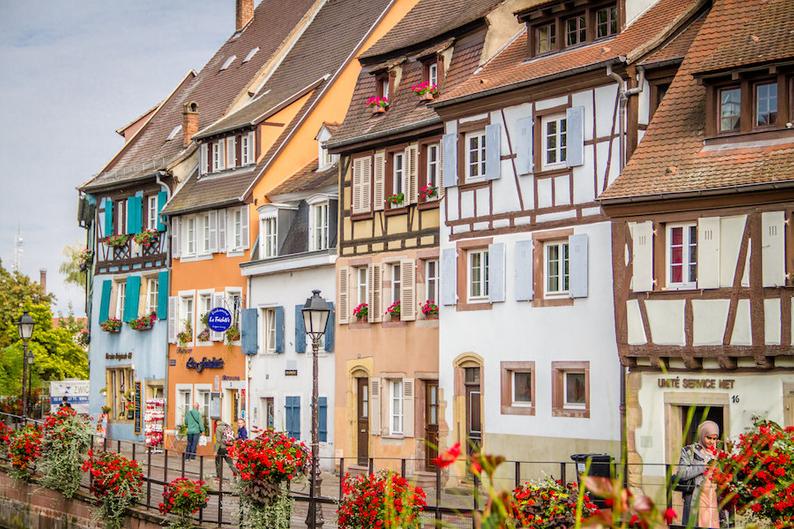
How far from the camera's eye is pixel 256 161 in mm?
40406

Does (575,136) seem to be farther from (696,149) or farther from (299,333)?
(299,333)

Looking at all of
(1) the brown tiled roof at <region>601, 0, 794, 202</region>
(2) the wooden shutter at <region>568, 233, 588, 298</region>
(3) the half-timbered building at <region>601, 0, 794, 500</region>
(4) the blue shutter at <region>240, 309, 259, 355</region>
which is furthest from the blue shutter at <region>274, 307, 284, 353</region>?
(1) the brown tiled roof at <region>601, 0, 794, 202</region>

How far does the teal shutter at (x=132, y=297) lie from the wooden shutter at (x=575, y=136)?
72.2 ft

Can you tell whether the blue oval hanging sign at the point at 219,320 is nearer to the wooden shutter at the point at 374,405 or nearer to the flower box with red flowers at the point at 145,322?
the flower box with red flowers at the point at 145,322

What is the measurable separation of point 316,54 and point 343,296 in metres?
10.5

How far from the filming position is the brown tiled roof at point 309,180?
36469 millimetres

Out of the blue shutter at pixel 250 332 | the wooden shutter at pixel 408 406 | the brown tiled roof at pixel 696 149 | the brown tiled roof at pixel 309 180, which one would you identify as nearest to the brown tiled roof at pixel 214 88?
the brown tiled roof at pixel 309 180

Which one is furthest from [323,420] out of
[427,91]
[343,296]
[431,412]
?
[427,91]

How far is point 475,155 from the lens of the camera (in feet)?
94.8

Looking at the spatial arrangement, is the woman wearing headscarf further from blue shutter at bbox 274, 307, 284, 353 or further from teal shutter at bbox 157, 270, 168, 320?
teal shutter at bbox 157, 270, 168, 320

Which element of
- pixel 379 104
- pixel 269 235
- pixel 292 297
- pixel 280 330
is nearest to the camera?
pixel 379 104

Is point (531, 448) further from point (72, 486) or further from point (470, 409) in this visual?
point (72, 486)

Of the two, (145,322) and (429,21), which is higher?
(429,21)

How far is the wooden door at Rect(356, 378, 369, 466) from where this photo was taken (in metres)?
33.1
